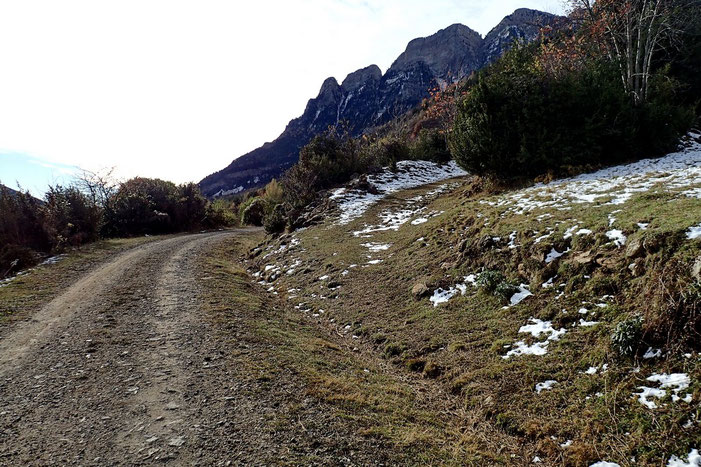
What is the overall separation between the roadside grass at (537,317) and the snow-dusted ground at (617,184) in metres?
0.38

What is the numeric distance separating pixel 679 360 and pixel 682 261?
164 cm

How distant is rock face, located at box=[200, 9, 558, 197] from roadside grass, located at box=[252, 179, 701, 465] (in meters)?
117

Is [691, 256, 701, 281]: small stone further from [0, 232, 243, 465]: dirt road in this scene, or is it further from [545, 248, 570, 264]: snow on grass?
[0, 232, 243, 465]: dirt road

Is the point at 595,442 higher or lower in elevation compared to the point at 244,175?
lower

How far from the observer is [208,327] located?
712 cm

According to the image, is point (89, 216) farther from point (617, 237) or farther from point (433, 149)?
point (433, 149)

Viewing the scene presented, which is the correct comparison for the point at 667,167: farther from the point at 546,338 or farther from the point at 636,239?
the point at 546,338

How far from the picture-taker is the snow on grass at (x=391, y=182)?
64.1ft

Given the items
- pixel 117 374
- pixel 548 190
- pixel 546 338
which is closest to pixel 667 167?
pixel 548 190

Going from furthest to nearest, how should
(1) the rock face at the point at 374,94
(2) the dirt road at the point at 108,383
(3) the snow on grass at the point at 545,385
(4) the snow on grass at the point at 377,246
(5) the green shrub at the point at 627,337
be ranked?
(1) the rock face at the point at 374,94, (4) the snow on grass at the point at 377,246, (3) the snow on grass at the point at 545,385, (5) the green shrub at the point at 627,337, (2) the dirt road at the point at 108,383

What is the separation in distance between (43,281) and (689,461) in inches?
620

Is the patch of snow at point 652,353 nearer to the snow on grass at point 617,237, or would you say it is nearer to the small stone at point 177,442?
the snow on grass at point 617,237

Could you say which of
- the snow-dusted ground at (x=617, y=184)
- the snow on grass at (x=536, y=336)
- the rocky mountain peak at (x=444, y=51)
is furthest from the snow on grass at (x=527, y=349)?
the rocky mountain peak at (x=444, y=51)

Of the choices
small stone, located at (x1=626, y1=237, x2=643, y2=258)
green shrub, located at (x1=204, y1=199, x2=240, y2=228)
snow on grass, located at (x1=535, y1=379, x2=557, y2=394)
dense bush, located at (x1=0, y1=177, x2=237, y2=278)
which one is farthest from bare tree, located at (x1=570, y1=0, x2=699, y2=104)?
green shrub, located at (x1=204, y1=199, x2=240, y2=228)
